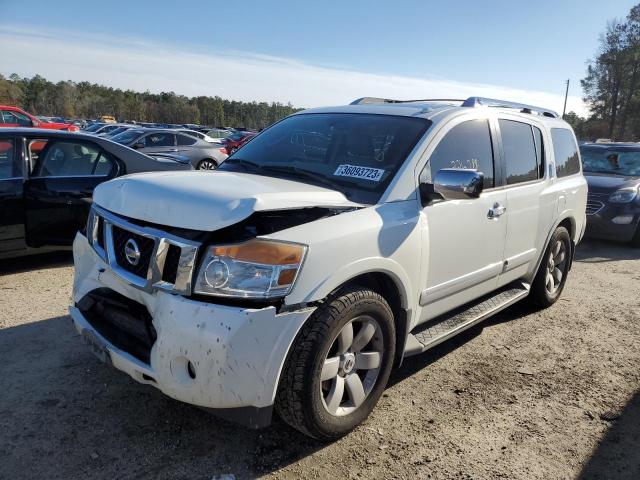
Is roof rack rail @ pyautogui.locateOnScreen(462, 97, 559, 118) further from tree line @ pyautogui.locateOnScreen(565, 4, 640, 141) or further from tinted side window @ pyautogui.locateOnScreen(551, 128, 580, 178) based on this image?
tree line @ pyautogui.locateOnScreen(565, 4, 640, 141)

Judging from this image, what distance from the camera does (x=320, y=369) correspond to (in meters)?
2.52

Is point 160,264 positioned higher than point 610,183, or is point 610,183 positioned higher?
point 610,183

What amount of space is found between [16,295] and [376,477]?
3.91m

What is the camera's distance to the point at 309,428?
2586 millimetres

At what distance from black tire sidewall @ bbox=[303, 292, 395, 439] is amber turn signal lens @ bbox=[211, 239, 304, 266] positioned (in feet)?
1.46

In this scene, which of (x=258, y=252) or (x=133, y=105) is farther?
(x=133, y=105)

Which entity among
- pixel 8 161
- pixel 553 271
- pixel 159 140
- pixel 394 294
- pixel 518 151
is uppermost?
pixel 518 151

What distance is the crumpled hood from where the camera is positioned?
2402mm

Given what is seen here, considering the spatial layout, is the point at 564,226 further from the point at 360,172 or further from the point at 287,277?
the point at 287,277

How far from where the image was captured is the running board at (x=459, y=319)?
324cm

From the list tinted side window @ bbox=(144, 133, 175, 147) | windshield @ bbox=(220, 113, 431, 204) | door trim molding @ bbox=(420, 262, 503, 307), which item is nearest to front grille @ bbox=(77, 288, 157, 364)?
windshield @ bbox=(220, 113, 431, 204)

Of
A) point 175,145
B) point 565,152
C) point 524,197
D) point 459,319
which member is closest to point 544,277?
point 524,197

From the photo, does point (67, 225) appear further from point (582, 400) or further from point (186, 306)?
point (582, 400)

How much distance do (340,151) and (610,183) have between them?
23.4 ft
